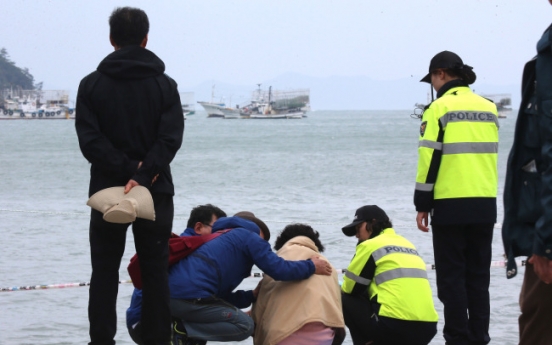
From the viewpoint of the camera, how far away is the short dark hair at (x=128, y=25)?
4.48 meters

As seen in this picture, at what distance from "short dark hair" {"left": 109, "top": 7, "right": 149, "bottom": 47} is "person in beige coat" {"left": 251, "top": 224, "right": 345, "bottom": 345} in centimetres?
161

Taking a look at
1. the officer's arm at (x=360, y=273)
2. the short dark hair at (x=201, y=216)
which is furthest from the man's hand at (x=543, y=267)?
the short dark hair at (x=201, y=216)

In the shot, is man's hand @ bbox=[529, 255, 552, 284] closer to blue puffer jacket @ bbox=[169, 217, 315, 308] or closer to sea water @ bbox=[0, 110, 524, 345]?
blue puffer jacket @ bbox=[169, 217, 315, 308]

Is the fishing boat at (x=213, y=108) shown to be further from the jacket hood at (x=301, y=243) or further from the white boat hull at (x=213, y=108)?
the jacket hood at (x=301, y=243)

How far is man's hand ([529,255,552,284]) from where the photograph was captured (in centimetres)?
299

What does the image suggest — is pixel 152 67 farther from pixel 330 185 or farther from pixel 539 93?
pixel 330 185

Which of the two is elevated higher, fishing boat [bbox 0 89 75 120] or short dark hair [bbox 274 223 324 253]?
short dark hair [bbox 274 223 324 253]

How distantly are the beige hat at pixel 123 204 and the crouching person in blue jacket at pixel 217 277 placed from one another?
2.82ft

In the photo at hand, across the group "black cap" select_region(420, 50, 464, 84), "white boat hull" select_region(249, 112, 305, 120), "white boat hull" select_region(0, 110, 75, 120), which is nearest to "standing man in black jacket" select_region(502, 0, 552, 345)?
"black cap" select_region(420, 50, 464, 84)

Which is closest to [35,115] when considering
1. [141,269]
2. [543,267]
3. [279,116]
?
[279,116]

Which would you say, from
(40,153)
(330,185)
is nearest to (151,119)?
(330,185)

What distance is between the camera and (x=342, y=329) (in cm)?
531

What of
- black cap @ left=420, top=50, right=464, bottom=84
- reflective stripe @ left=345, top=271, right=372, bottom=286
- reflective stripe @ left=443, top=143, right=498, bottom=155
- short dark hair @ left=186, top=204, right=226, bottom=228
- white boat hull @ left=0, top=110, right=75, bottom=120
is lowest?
white boat hull @ left=0, top=110, right=75, bottom=120

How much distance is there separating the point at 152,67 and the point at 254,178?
102 feet
